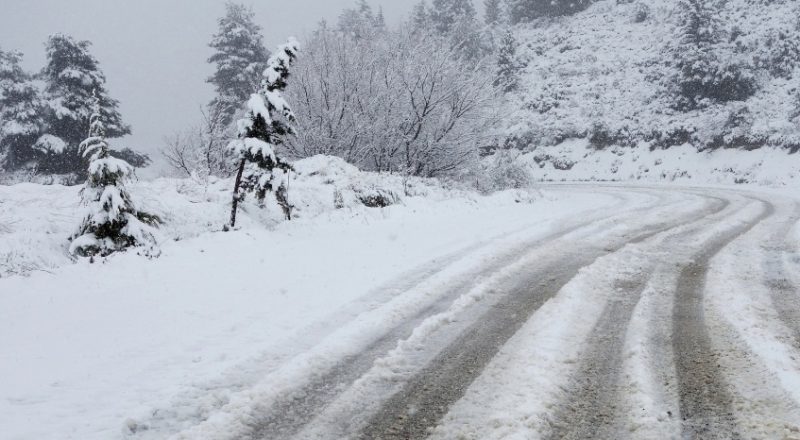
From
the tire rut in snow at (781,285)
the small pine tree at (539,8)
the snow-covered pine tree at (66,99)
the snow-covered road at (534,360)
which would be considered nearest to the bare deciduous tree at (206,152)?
the snow-covered pine tree at (66,99)

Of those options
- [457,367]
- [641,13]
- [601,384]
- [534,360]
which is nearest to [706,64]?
[641,13]

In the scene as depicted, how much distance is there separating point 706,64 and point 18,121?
3810 cm

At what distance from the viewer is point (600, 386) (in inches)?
139

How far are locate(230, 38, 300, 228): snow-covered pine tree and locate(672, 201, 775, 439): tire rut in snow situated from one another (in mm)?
7649

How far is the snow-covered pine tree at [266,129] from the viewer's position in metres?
9.73

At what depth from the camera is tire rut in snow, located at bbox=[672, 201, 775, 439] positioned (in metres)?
2.96

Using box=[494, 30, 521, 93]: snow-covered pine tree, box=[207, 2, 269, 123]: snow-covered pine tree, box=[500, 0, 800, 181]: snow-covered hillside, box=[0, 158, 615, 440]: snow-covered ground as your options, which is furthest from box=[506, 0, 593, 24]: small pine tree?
box=[0, 158, 615, 440]: snow-covered ground

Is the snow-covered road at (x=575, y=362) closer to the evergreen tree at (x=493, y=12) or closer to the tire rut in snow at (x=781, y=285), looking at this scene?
the tire rut in snow at (x=781, y=285)

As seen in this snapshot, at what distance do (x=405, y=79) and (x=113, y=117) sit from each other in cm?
1528

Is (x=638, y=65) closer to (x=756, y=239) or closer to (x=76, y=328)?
(x=756, y=239)

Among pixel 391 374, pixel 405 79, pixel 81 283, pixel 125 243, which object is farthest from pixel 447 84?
pixel 391 374

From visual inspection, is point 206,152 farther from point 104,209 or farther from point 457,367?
point 457,367

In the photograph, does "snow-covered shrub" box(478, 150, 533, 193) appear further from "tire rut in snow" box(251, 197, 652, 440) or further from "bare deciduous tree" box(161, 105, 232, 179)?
"tire rut in snow" box(251, 197, 652, 440)

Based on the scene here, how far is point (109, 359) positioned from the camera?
428 cm
